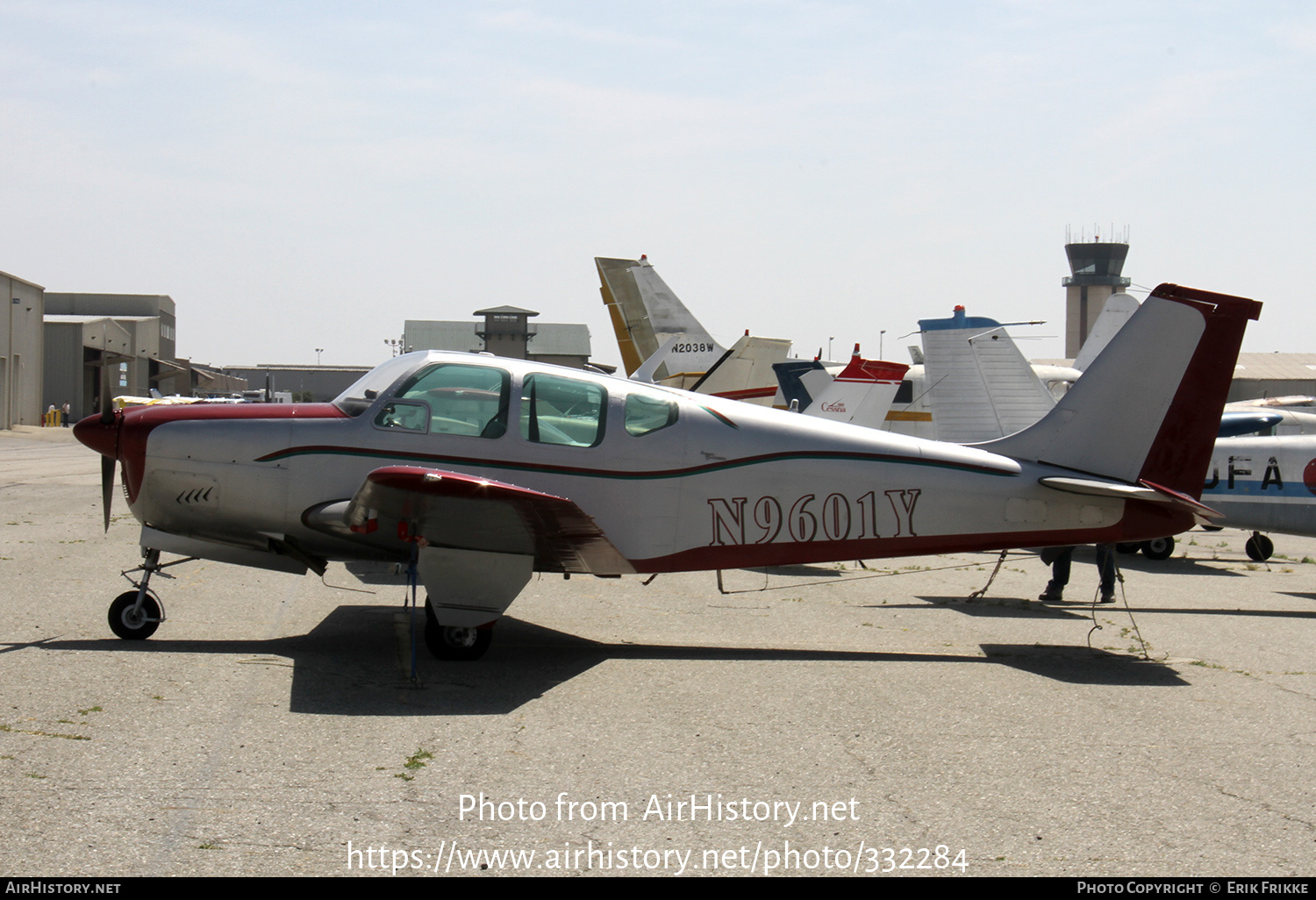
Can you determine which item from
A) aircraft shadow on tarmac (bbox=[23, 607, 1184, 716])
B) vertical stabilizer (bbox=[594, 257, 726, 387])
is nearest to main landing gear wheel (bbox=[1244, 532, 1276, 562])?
aircraft shadow on tarmac (bbox=[23, 607, 1184, 716])

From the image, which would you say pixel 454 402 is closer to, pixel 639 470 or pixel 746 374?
pixel 639 470

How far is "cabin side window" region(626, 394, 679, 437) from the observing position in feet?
24.7

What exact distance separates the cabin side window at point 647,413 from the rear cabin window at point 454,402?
0.87m

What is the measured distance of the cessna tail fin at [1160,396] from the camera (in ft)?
26.0

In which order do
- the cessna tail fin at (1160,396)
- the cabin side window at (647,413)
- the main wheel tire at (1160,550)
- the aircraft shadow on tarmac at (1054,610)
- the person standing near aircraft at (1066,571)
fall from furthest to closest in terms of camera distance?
the main wheel tire at (1160,550)
the person standing near aircraft at (1066,571)
the aircraft shadow on tarmac at (1054,610)
the cessna tail fin at (1160,396)
the cabin side window at (647,413)

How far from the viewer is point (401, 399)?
7.36m

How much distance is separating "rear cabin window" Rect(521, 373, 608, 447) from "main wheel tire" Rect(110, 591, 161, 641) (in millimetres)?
2836

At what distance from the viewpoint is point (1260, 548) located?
52.6ft

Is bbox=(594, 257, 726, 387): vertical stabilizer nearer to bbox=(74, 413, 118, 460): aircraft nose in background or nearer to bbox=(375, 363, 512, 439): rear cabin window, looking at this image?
bbox=(375, 363, 512, 439): rear cabin window

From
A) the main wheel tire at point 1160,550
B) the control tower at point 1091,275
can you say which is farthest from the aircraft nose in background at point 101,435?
the control tower at point 1091,275

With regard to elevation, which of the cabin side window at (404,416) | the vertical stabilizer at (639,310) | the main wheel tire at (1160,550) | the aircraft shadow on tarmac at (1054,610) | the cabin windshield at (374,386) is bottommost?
the main wheel tire at (1160,550)

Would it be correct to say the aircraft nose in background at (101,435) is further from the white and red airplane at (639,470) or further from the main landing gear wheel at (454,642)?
the main landing gear wheel at (454,642)

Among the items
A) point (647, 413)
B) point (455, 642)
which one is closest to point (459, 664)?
point (455, 642)
